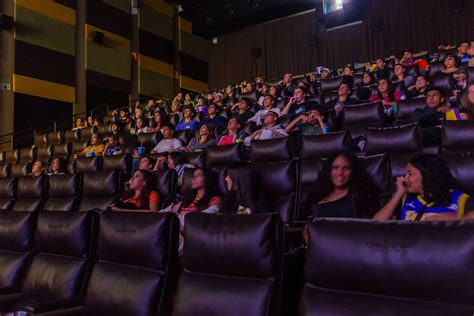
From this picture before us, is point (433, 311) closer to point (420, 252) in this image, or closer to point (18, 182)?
point (420, 252)

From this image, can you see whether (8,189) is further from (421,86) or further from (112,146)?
(421,86)

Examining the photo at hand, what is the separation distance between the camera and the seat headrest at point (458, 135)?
2650mm

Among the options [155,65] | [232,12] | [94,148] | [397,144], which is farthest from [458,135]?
[155,65]

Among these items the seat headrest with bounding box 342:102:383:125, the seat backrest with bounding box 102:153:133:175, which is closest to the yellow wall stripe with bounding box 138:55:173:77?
the seat backrest with bounding box 102:153:133:175

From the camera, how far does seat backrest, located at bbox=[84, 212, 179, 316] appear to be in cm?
140

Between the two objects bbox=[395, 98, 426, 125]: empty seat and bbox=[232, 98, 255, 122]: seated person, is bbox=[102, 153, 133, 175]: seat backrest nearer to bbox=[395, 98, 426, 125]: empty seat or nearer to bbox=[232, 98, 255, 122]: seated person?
bbox=[232, 98, 255, 122]: seated person

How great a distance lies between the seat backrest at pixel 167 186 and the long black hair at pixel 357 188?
1257mm

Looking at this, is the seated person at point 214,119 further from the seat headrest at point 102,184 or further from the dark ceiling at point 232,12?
the dark ceiling at point 232,12

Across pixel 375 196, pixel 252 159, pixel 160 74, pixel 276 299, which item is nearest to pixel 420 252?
pixel 276 299

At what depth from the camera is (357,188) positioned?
2.18 m

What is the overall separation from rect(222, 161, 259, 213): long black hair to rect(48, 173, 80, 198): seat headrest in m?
1.60

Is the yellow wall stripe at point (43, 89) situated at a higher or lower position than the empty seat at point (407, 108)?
higher

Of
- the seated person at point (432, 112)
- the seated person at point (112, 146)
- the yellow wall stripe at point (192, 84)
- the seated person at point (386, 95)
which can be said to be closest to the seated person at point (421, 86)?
the seated person at point (386, 95)

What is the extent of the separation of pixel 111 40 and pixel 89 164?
711cm
